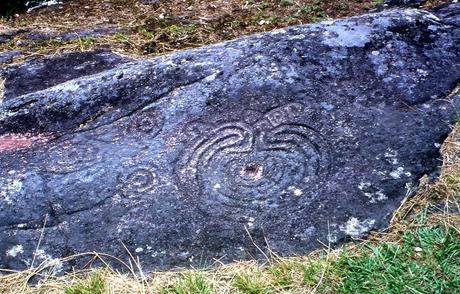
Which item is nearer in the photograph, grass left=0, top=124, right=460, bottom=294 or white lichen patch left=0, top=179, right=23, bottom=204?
grass left=0, top=124, right=460, bottom=294

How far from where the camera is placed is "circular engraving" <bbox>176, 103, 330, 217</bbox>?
2.70 m

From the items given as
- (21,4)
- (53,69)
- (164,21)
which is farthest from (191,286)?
(21,4)

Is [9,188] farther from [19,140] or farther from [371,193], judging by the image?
[371,193]

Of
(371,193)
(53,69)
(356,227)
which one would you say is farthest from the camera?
(53,69)

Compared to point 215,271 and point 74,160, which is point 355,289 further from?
point 74,160

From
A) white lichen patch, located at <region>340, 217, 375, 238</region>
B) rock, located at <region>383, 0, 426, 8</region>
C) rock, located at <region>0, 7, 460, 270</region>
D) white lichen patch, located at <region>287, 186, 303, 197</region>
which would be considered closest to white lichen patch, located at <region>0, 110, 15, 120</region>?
rock, located at <region>0, 7, 460, 270</region>

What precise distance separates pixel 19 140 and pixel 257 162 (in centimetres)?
135

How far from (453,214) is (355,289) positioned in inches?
23.8

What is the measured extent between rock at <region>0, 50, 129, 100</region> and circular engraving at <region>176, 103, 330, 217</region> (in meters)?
1.59

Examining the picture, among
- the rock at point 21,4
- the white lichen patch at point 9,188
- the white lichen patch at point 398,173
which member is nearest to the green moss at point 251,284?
the white lichen patch at point 398,173

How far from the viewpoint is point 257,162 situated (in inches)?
112

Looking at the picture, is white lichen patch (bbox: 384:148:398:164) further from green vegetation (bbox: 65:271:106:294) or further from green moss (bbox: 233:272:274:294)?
green vegetation (bbox: 65:271:106:294)

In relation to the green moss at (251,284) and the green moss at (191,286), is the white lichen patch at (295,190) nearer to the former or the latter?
the green moss at (251,284)

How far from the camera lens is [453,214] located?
8.20ft
